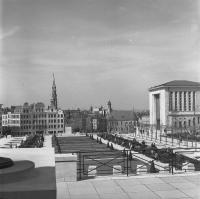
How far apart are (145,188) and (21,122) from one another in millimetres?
93273

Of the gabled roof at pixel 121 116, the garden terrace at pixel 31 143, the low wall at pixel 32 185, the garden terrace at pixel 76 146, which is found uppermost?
the gabled roof at pixel 121 116

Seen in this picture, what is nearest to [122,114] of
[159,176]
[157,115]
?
[157,115]

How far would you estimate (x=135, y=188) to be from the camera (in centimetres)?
742

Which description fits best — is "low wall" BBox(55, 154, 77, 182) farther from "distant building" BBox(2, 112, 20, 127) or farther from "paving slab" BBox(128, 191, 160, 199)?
"distant building" BBox(2, 112, 20, 127)

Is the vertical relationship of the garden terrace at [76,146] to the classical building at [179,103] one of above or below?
below

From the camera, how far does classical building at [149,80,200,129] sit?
3157 inches

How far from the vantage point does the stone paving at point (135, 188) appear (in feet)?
22.4

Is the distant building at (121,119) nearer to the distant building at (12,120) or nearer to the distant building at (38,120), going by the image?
the distant building at (38,120)

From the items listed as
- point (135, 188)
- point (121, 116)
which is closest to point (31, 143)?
point (135, 188)

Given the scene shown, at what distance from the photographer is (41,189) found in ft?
13.9

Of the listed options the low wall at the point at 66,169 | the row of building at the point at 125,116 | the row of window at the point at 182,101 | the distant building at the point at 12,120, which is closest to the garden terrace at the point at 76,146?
the low wall at the point at 66,169

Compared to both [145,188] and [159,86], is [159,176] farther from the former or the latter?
[159,86]

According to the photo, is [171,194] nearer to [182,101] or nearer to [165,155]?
[165,155]

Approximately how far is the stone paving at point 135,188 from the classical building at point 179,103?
71.9m
